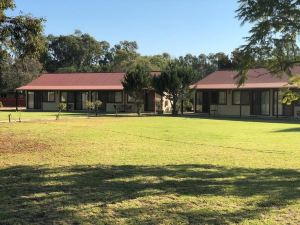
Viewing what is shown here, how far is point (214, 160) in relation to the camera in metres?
→ 12.4

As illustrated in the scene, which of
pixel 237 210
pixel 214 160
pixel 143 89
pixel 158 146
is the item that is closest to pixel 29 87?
pixel 143 89

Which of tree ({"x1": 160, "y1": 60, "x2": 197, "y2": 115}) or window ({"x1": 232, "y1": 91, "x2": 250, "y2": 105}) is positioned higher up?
tree ({"x1": 160, "y1": 60, "x2": 197, "y2": 115})

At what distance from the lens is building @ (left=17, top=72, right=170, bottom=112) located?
156 ft

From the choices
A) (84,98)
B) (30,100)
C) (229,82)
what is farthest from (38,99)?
(229,82)

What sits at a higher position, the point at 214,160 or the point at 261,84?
the point at 261,84

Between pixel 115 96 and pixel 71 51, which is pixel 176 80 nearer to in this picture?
pixel 115 96

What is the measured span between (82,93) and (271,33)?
4111 cm

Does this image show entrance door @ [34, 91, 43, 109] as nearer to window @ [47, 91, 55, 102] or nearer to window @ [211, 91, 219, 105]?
window @ [47, 91, 55, 102]

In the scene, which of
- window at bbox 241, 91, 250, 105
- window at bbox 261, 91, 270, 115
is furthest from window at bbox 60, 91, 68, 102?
window at bbox 261, 91, 270, 115

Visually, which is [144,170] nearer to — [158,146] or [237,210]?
[237,210]

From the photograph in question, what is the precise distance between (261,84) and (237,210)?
32457 mm

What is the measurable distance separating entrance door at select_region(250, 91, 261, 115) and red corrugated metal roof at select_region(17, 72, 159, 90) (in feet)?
42.9

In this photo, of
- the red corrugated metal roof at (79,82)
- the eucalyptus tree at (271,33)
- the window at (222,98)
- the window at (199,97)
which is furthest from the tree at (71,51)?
the eucalyptus tree at (271,33)

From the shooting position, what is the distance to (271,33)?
33.4ft
